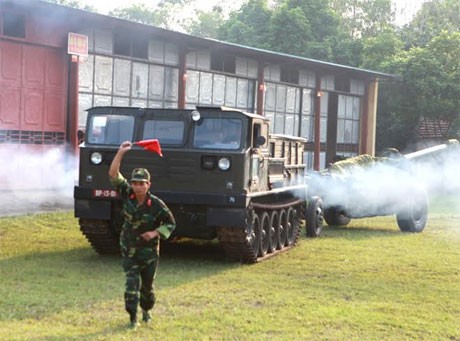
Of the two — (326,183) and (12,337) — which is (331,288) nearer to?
(12,337)

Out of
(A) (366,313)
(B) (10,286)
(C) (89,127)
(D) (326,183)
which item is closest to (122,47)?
(D) (326,183)

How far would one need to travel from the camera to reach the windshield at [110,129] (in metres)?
12.5

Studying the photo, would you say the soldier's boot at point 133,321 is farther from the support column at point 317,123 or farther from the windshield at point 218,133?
the support column at point 317,123

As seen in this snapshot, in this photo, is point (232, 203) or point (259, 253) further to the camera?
point (259, 253)

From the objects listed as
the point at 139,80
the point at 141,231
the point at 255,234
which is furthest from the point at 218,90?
the point at 141,231

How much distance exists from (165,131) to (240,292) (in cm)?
344

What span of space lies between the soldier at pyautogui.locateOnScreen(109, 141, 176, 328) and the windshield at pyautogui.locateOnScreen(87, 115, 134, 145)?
423cm

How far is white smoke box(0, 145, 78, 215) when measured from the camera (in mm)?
19328

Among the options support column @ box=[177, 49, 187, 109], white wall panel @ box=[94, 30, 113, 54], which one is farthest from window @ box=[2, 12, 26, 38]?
support column @ box=[177, 49, 187, 109]

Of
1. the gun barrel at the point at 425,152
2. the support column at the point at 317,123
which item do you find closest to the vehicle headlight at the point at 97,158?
the gun barrel at the point at 425,152

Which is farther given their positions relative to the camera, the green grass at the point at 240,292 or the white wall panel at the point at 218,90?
the white wall panel at the point at 218,90

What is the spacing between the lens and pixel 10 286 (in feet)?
33.2

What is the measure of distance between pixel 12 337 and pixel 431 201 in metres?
23.6

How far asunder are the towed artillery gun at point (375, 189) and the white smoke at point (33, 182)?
6301 mm
